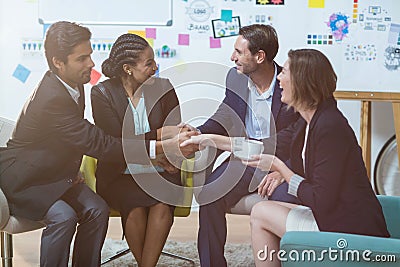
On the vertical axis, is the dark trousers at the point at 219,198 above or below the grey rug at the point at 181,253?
above

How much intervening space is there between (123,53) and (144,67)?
0.09m

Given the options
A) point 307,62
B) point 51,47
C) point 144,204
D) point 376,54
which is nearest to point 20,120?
point 51,47

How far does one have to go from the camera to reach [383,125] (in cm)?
260

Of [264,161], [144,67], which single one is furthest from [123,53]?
[264,161]

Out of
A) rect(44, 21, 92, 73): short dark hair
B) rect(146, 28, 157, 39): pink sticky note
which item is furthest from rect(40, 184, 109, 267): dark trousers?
rect(146, 28, 157, 39): pink sticky note

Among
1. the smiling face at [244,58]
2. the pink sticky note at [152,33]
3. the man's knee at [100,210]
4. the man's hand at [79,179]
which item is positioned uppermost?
the pink sticky note at [152,33]

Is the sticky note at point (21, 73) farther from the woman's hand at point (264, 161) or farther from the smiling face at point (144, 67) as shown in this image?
the woman's hand at point (264, 161)

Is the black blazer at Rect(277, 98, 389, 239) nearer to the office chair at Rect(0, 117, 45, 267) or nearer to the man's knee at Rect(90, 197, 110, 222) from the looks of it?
the man's knee at Rect(90, 197, 110, 222)

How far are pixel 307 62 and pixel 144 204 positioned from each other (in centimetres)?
77

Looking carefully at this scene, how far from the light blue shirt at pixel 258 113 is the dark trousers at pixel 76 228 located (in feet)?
1.97

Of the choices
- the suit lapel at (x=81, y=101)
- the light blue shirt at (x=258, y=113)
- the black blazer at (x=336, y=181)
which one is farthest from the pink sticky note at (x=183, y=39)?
the black blazer at (x=336, y=181)

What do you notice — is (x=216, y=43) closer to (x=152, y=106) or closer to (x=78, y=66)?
(x=152, y=106)

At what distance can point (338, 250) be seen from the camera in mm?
2268

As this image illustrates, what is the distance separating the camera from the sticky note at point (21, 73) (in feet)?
8.41
